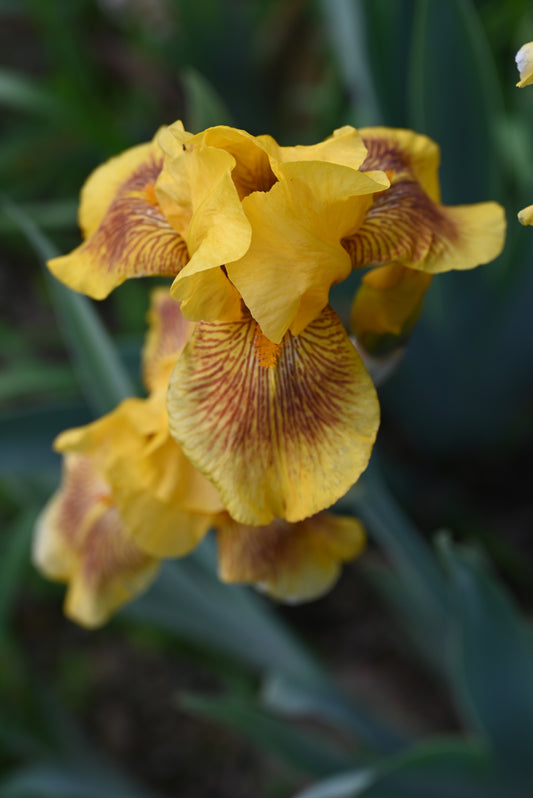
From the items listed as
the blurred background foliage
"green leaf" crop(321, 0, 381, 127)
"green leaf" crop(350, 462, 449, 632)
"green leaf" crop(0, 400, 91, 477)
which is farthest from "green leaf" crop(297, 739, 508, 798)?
"green leaf" crop(321, 0, 381, 127)

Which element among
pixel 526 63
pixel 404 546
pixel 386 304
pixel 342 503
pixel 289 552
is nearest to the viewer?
pixel 526 63

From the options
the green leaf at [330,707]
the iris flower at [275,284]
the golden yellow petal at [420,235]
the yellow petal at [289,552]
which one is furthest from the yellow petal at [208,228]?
the green leaf at [330,707]

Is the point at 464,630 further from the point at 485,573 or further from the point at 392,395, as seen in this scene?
the point at 392,395

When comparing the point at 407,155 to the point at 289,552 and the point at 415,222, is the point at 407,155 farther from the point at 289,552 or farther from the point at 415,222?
the point at 289,552

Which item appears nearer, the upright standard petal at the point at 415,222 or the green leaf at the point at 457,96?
the upright standard petal at the point at 415,222

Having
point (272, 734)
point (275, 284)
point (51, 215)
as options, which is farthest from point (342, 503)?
point (51, 215)

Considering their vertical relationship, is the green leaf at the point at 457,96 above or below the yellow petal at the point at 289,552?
above

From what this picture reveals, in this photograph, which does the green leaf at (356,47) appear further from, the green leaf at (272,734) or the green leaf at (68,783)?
the green leaf at (68,783)
